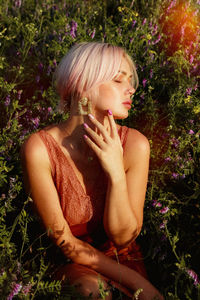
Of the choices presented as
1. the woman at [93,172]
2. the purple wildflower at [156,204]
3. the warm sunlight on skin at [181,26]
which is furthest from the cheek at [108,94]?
the warm sunlight on skin at [181,26]

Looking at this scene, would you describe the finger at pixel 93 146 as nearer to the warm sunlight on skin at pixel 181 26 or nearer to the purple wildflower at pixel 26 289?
the purple wildflower at pixel 26 289

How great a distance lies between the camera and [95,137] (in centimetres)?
246

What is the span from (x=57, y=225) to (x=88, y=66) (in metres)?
1.00

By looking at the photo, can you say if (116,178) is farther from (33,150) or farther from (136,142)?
(33,150)

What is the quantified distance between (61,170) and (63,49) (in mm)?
1617

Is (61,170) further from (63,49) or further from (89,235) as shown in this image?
(63,49)

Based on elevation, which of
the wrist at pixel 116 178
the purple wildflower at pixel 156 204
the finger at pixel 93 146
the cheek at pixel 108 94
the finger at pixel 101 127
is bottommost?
the purple wildflower at pixel 156 204

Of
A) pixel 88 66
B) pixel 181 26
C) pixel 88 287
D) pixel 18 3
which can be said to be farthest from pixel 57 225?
pixel 18 3

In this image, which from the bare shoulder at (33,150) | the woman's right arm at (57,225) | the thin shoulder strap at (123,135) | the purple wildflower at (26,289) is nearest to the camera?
the purple wildflower at (26,289)

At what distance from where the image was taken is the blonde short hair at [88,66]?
2.49m

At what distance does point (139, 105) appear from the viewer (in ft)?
12.3

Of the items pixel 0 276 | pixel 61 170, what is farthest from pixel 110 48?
pixel 0 276

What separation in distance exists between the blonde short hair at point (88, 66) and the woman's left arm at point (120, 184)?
26cm

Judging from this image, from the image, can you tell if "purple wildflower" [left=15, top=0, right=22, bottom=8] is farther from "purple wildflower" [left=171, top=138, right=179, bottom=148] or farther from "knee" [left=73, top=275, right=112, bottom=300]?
"knee" [left=73, top=275, right=112, bottom=300]
